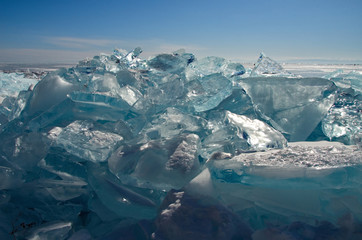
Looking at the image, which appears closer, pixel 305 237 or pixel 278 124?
pixel 305 237

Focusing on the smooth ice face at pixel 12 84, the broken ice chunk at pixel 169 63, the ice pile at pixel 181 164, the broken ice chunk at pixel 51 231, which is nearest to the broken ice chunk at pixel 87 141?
the ice pile at pixel 181 164

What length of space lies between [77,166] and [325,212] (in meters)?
1.12

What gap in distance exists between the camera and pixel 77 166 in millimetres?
1272

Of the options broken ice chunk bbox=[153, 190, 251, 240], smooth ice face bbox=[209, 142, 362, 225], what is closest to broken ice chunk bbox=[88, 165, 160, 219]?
broken ice chunk bbox=[153, 190, 251, 240]

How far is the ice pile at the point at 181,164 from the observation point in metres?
1.01

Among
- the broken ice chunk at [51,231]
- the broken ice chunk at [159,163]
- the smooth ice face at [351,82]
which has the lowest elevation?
the broken ice chunk at [51,231]

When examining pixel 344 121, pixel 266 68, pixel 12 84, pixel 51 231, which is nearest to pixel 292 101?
pixel 344 121

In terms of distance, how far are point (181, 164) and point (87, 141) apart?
1.61ft

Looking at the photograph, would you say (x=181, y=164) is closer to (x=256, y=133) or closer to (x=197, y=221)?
(x=197, y=221)

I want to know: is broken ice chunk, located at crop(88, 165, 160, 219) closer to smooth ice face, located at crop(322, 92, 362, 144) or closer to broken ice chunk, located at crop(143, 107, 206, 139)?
broken ice chunk, located at crop(143, 107, 206, 139)

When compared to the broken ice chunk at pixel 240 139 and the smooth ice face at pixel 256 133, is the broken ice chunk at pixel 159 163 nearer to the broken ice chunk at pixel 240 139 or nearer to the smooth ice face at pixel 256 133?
the broken ice chunk at pixel 240 139

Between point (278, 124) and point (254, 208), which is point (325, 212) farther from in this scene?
point (278, 124)

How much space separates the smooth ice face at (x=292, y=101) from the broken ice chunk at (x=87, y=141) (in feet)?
3.08

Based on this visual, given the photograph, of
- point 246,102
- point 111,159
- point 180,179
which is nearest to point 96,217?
point 111,159
